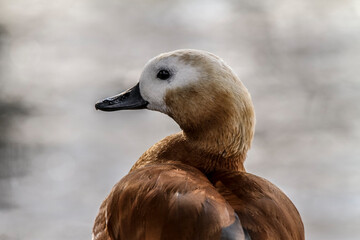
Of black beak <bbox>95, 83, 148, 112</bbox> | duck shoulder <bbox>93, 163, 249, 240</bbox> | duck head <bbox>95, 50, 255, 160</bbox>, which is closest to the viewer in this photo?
duck shoulder <bbox>93, 163, 249, 240</bbox>

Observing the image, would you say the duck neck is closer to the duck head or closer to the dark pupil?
the duck head

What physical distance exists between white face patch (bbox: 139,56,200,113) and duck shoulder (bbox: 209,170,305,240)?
0.20 m

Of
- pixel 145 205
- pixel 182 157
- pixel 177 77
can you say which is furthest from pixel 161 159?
pixel 145 205

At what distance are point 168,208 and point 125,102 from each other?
0.41m

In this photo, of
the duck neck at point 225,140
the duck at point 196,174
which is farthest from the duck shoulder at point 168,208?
the duck neck at point 225,140

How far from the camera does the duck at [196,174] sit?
126cm

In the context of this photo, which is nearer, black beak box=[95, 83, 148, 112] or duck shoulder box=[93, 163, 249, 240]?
duck shoulder box=[93, 163, 249, 240]

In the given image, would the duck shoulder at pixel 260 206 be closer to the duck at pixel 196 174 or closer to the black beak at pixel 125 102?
the duck at pixel 196 174

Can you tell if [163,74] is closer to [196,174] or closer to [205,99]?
[205,99]

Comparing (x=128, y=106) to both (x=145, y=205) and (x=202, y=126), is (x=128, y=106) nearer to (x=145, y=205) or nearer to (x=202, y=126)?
(x=202, y=126)

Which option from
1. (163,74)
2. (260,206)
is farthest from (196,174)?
(163,74)

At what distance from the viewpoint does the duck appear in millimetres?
1263

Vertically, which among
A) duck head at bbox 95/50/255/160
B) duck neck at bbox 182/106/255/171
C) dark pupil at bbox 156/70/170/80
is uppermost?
dark pupil at bbox 156/70/170/80

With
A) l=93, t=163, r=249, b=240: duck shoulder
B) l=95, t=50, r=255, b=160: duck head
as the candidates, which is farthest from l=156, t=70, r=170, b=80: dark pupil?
l=93, t=163, r=249, b=240: duck shoulder
